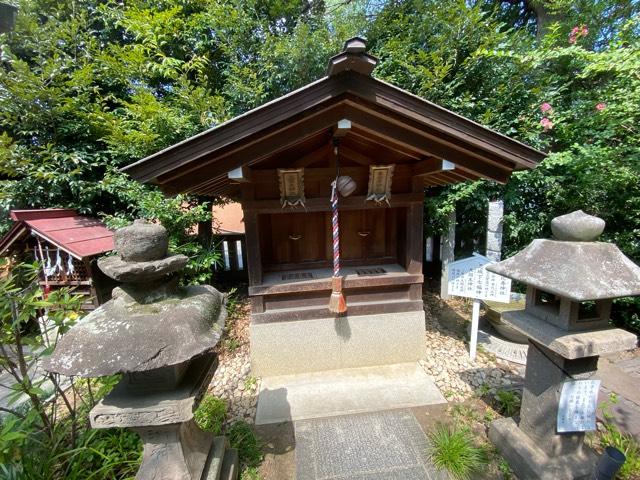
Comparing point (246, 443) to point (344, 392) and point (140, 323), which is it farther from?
point (140, 323)

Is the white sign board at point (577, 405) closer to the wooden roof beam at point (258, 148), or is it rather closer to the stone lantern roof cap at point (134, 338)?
the stone lantern roof cap at point (134, 338)

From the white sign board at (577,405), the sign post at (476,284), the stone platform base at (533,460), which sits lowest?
the stone platform base at (533,460)

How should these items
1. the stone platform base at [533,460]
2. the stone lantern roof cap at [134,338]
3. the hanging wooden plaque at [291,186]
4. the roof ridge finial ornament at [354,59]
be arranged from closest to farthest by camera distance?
1. the stone lantern roof cap at [134,338]
2. the stone platform base at [533,460]
3. the roof ridge finial ornament at [354,59]
4. the hanging wooden plaque at [291,186]

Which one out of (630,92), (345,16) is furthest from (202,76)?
(630,92)

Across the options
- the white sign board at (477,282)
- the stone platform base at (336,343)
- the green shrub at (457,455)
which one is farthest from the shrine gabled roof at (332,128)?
the green shrub at (457,455)

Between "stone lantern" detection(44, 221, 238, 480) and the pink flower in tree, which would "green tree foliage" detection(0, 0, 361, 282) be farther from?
the pink flower in tree

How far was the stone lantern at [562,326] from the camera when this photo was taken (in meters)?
1.99

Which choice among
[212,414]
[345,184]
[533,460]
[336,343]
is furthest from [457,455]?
[345,184]

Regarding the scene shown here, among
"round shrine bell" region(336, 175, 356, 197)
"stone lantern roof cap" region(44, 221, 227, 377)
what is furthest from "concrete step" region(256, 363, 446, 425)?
"round shrine bell" region(336, 175, 356, 197)

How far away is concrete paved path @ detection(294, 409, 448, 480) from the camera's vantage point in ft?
8.14

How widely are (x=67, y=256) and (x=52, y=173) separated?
1.77 metres

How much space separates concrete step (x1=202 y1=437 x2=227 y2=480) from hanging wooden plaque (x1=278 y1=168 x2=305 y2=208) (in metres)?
2.67

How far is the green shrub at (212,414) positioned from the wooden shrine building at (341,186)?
0.70 metres

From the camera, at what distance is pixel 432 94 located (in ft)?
17.7
